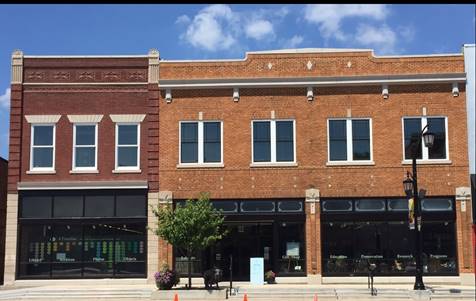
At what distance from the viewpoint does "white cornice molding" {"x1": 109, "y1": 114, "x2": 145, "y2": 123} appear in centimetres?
2852

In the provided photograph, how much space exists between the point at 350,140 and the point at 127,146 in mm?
10292

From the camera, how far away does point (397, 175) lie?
2772 centimetres

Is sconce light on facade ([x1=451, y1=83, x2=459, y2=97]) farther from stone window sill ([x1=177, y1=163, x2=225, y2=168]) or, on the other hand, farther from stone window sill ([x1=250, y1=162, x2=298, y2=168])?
stone window sill ([x1=177, y1=163, x2=225, y2=168])

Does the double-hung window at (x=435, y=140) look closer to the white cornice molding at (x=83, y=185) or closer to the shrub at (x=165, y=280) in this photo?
the shrub at (x=165, y=280)

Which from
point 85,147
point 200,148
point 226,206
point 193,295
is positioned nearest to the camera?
point 193,295

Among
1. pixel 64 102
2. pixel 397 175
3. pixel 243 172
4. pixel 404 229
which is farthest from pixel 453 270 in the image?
pixel 64 102

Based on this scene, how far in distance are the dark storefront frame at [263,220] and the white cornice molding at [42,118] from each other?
6.84 metres

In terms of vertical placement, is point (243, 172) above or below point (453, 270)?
above

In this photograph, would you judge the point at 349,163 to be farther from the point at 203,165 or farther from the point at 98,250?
the point at 98,250

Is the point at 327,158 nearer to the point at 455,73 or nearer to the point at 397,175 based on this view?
the point at 397,175

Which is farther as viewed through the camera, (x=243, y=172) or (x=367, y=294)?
(x=243, y=172)

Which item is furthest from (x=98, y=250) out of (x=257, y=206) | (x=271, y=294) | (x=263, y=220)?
(x=271, y=294)

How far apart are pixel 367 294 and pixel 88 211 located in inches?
513

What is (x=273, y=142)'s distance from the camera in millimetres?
28250
